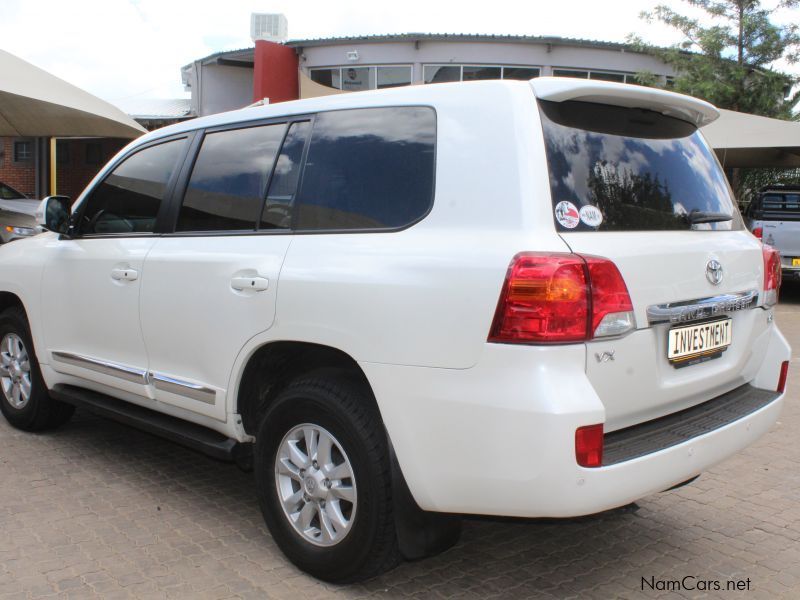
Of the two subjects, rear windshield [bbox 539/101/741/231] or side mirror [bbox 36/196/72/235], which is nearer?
rear windshield [bbox 539/101/741/231]

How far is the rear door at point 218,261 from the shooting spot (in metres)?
3.18

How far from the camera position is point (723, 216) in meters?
3.17

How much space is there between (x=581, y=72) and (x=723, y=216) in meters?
21.1

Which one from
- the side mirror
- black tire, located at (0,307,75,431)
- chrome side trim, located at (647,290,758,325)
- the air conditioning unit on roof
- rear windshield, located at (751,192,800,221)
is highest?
the air conditioning unit on roof

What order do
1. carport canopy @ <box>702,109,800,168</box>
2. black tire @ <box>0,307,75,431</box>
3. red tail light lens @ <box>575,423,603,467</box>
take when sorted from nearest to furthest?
red tail light lens @ <box>575,423,603,467</box> < black tire @ <box>0,307,75,431</box> < carport canopy @ <box>702,109,800,168</box>

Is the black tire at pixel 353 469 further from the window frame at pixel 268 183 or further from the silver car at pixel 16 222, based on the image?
the silver car at pixel 16 222

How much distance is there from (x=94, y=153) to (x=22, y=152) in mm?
2127

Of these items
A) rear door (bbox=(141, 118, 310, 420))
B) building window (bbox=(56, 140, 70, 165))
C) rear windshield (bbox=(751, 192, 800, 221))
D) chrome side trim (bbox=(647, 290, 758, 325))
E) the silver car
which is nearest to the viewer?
chrome side trim (bbox=(647, 290, 758, 325))

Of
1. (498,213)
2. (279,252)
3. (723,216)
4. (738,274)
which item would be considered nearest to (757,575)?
(738,274)

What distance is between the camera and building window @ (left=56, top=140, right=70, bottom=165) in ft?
83.6

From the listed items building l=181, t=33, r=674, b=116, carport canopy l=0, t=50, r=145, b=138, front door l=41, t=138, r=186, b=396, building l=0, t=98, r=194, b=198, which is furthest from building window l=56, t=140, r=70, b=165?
front door l=41, t=138, r=186, b=396

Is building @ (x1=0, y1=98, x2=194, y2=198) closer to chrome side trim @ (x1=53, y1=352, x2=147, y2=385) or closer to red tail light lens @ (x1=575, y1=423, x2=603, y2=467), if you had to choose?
chrome side trim @ (x1=53, y1=352, x2=147, y2=385)

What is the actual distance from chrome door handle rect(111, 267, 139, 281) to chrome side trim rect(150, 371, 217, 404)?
48 centimetres

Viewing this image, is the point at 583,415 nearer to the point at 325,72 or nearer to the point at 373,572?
the point at 373,572
